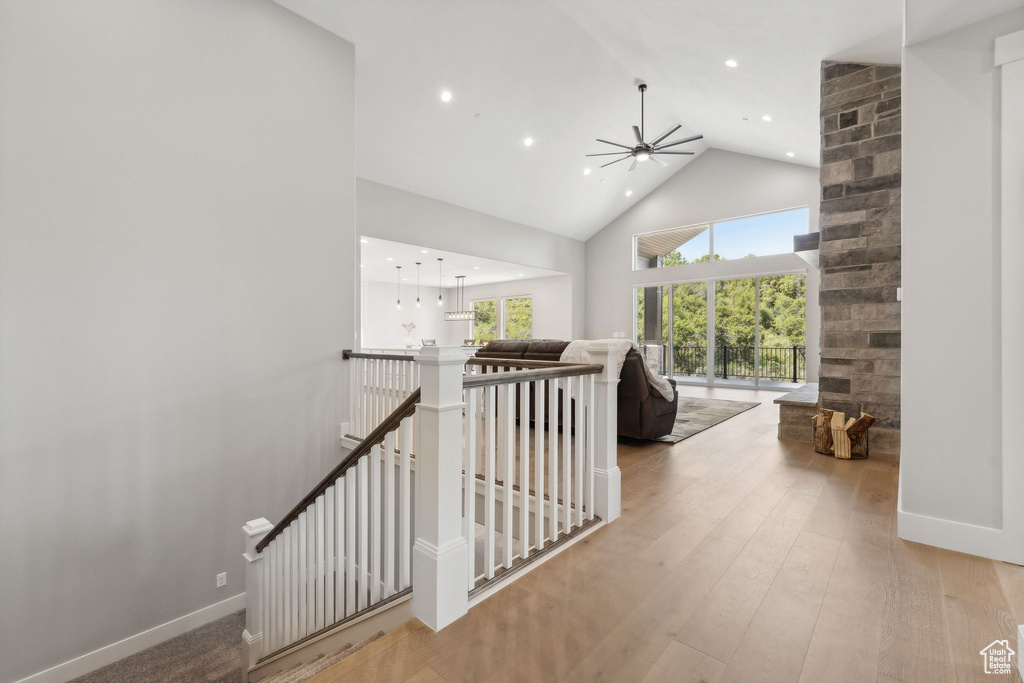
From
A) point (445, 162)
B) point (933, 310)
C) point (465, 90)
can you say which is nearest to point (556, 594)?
point (933, 310)

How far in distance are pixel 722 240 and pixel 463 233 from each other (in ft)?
17.0

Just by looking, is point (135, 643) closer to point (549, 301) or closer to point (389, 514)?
point (389, 514)

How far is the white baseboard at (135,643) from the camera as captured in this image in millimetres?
2572

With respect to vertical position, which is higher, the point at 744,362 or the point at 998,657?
the point at 744,362

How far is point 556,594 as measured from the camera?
1.75 m

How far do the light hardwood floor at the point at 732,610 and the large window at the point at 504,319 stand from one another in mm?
8984

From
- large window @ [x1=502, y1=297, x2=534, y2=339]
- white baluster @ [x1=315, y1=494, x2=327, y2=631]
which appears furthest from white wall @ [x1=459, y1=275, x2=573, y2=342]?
white baluster @ [x1=315, y1=494, x2=327, y2=631]

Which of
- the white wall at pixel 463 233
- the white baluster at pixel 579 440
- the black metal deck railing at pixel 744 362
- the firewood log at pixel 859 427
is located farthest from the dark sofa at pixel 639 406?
the black metal deck railing at pixel 744 362

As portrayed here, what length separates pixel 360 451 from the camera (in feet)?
6.25

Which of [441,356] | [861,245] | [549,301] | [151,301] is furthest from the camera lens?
[549,301]

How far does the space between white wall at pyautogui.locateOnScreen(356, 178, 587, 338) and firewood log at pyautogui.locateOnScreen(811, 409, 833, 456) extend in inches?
226

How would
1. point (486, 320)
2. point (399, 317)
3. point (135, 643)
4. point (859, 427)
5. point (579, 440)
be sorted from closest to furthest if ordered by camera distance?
point (579, 440) → point (135, 643) → point (859, 427) → point (399, 317) → point (486, 320)

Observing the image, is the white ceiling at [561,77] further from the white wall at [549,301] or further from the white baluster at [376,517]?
the white baluster at [376,517]

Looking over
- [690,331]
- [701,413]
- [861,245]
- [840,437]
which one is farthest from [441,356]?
[690,331]
